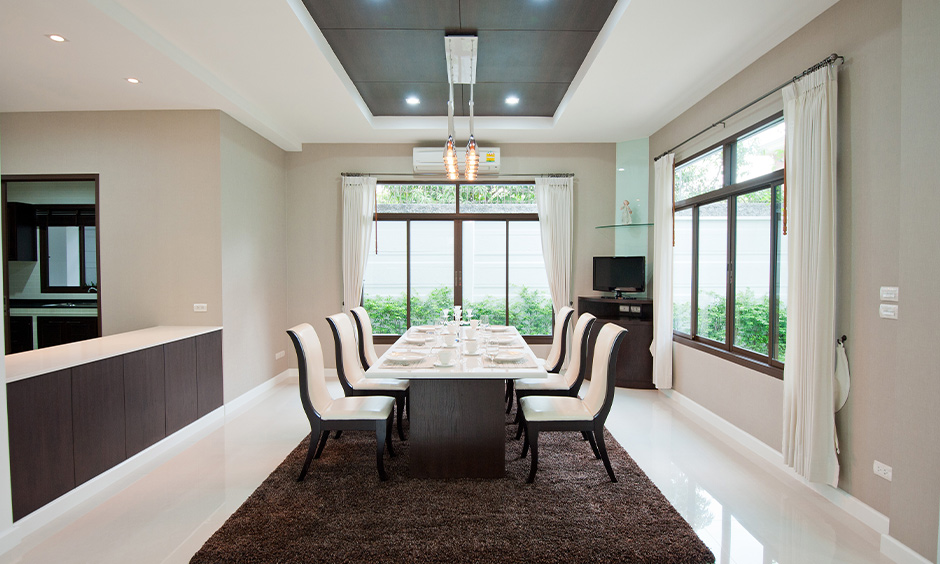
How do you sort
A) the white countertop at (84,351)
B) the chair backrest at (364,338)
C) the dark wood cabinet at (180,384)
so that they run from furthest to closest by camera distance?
the chair backrest at (364,338), the dark wood cabinet at (180,384), the white countertop at (84,351)

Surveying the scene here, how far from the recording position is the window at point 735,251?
327 centimetres

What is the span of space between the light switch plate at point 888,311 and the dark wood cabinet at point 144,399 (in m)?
4.52

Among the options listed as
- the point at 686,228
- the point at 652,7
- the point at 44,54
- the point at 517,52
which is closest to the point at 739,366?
the point at 686,228

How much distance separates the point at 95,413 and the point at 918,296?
4466mm

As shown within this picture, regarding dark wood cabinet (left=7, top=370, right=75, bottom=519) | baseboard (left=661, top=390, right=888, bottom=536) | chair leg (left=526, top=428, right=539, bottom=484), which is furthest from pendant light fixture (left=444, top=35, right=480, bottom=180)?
baseboard (left=661, top=390, right=888, bottom=536)

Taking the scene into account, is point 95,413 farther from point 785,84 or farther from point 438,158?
point 785,84

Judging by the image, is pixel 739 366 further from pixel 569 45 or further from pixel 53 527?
pixel 53 527

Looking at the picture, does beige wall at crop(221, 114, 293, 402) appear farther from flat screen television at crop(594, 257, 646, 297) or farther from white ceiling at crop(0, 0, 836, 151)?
flat screen television at crop(594, 257, 646, 297)

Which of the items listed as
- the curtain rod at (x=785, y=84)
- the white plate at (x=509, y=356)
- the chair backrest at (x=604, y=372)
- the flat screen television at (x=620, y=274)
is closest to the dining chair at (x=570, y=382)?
the chair backrest at (x=604, y=372)

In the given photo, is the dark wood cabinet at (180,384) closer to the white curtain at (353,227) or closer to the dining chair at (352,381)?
the dining chair at (352,381)

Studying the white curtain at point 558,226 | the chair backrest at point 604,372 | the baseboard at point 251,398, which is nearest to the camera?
the chair backrest at point 604,372

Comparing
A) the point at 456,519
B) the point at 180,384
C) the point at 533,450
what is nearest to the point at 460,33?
the point at 533,450

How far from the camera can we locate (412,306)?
592cm

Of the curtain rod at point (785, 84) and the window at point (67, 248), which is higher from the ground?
the curtain rod at point (785, 84)
